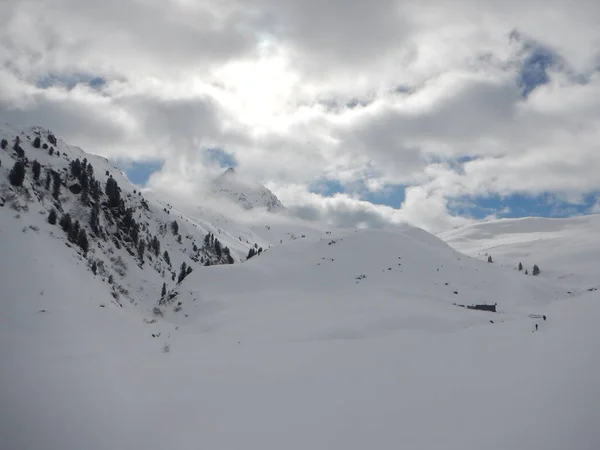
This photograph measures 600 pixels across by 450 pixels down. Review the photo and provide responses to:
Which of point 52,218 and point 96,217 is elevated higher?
point 96,217

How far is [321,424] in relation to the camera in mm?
9305

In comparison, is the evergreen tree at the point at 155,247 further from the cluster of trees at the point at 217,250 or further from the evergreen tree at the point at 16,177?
the evergreen tree at the point at 16,177

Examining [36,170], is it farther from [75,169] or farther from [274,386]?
[274,386]

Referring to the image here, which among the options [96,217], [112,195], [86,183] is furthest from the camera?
[112,195]

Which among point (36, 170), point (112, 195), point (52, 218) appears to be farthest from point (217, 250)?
point (52, 218)

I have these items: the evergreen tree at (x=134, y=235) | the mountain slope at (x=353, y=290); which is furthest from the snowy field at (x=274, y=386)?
the evergreen tree at (x=134, y=235)

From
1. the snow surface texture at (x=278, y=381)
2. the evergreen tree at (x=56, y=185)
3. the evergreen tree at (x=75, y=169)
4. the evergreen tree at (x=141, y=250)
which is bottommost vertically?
the snow surface texture at (x=278, y=381)

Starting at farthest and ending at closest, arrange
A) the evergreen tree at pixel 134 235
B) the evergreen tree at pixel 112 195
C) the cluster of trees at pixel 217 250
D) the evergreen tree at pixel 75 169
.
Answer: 1. the cluster of trees at pixel 217 250
2. the evergreen tree at pixel 112 195
3. the evergreen tree at pixel 134 235
4. the evergreen tree at pixel 75 169

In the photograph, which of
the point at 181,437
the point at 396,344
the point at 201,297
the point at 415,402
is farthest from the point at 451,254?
the point at 181,437

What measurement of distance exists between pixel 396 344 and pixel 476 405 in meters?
11.3

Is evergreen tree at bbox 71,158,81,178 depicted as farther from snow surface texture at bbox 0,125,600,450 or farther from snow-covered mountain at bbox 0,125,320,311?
snow surface texture at bbox 0,125,600,450

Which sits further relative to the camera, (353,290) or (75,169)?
(75,169)

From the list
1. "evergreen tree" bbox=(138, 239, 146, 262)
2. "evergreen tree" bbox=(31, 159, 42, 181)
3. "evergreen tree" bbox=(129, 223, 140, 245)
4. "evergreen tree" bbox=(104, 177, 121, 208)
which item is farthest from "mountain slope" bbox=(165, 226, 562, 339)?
"evergreen tree" bbox=(104, 177, 121, 208)

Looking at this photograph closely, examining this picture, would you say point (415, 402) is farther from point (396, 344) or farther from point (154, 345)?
point (154, 345)
